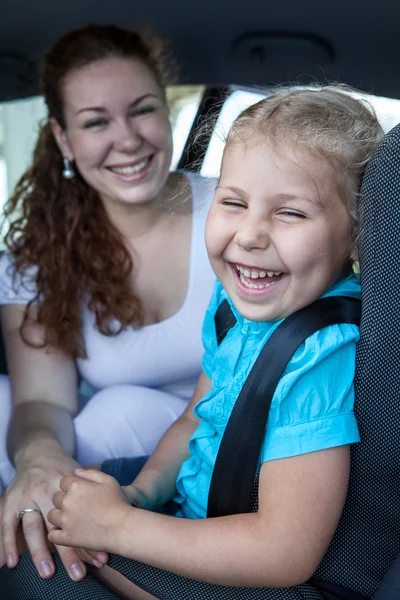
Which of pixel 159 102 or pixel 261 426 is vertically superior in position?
pixel 159 102

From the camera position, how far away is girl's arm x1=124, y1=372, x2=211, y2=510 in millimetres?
1504

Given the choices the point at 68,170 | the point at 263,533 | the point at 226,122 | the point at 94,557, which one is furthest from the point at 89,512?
the point at 68,170

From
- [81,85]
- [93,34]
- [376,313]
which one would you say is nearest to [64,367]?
[81,85]

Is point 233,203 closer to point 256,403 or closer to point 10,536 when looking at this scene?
point 256,403

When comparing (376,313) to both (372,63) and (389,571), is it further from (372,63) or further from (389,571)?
(372,63)

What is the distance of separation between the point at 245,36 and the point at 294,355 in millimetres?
1462

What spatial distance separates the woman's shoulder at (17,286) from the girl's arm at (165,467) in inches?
27.5

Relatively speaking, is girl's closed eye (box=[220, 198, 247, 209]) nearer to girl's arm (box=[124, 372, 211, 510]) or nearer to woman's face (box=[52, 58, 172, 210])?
girl's arm (box=[124, 372, 211, 510])

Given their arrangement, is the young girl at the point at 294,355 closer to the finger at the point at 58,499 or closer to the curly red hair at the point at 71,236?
the finger at the point at 58,499

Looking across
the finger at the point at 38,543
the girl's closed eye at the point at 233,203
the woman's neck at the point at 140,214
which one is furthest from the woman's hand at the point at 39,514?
the woman's neck at the point at 140,214

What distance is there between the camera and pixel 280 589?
119 centimetres

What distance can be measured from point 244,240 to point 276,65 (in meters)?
1.43

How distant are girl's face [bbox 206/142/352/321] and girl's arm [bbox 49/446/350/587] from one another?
25 centimetres

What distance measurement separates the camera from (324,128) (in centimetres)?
120
